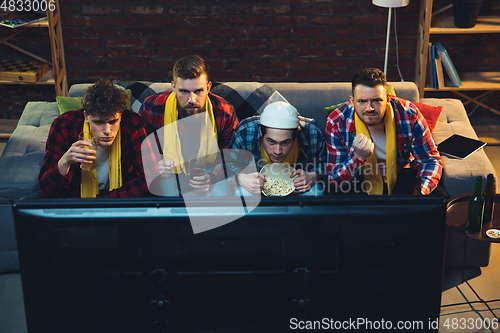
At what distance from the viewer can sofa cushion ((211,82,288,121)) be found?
253 cm

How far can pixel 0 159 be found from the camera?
7.29ft

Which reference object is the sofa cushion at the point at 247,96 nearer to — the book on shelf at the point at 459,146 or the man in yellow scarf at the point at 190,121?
the man in yellow scarf at the point at 190,121

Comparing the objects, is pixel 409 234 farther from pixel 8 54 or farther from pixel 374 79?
pixel 8 54

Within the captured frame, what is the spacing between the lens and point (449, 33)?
134 inches

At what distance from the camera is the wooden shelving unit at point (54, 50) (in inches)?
131

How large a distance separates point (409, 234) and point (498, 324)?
1446mm

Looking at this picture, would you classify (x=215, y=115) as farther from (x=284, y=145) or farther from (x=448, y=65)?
(x=448, y=65)

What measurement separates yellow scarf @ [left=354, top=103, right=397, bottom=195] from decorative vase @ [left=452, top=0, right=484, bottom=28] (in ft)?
4.92

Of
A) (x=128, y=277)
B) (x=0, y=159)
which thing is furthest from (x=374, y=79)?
(x=0, y=159)

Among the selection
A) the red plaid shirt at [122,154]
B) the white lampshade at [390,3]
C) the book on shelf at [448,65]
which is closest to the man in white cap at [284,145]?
the red plaid shirt at [122,154]

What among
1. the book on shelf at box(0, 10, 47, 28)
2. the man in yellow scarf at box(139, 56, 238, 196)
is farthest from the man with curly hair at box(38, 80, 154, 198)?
the book on shelf at box(0, 10, 47, 28)

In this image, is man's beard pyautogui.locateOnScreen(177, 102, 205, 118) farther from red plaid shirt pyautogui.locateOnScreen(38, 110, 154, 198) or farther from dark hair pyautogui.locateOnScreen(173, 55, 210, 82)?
red plaid shirt pyautogui.locateOnScreen(38, 110, 154, 198)

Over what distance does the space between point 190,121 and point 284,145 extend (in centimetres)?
54

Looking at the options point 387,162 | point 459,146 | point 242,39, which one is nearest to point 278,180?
point 387,162
